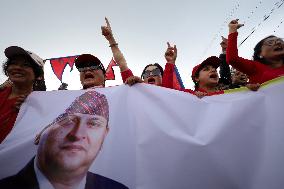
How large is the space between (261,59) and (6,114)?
9.31 ft

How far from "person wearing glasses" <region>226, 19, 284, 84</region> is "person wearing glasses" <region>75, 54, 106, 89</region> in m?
1.47

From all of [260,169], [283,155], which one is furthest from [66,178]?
[283,155]

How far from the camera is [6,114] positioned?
284 cm

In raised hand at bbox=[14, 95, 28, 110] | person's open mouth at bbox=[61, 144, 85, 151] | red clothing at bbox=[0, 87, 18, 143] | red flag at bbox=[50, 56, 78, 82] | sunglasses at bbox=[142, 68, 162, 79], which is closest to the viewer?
person's open mouth at bbox=[61, 144, 85, 151]

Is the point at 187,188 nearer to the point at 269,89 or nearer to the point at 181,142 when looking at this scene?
the point at 181,142

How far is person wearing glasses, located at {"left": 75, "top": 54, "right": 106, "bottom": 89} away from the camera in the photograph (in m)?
3.57

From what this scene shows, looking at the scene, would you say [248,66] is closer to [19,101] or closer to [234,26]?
[234,26]

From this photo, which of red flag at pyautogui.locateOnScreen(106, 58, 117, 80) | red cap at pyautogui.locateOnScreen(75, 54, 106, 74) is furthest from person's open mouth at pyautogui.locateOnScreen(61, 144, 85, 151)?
red flag at pyautogui.locateOnScreen(106, 58, 117, 80)

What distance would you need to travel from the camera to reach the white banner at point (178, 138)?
7.45 ft

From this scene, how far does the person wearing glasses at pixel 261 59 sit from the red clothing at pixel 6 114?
7.46 feet

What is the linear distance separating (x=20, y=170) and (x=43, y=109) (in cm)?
63

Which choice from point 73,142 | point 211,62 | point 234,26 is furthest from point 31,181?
point 211,62

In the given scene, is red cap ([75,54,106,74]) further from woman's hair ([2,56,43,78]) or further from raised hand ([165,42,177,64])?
raised hand ([165,42,177,64])

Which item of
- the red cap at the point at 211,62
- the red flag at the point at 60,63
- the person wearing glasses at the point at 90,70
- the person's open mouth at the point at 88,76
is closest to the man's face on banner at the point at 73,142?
the person wearing glasses at the point at 90,70
